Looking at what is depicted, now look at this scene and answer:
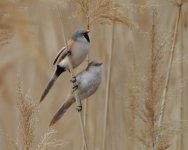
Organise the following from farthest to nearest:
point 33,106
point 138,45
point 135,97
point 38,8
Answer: point 38,8 → point 138,45 → point 135,97 → point 33,106

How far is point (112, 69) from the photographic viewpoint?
3.25 metres

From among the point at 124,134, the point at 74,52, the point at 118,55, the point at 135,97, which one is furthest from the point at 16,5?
the point at 124,134

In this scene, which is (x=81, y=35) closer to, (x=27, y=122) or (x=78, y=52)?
(x=78, y=52)

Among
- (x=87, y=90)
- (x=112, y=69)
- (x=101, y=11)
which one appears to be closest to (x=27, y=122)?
(x=101, y=11)

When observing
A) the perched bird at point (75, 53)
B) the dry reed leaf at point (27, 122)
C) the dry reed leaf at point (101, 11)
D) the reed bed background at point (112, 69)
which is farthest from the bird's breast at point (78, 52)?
the dry reed leaf at point (27, 122)

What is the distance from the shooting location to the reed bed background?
224 centimetres

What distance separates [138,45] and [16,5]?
93 cm

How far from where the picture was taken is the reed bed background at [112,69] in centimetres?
224

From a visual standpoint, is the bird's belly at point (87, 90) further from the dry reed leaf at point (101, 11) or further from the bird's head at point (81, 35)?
the dry reed leaf at point (101, 11)

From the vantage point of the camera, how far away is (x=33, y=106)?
6.12ft

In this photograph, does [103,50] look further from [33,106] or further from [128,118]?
[33,106]

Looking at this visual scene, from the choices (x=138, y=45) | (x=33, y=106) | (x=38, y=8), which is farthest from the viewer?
(x=38, y=8)

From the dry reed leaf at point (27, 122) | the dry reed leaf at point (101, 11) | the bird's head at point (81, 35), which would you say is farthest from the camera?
the bird's head at point (81, 35)

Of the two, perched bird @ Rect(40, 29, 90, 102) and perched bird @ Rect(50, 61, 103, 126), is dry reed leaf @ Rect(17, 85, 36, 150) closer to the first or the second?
perched bird @ Rect(40, 29, 90, 102)
